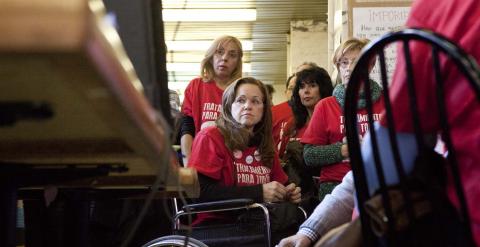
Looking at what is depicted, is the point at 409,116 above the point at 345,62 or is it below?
below

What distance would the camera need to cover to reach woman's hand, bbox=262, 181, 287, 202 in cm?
277

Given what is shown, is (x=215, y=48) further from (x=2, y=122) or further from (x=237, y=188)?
(x=2, y=122)

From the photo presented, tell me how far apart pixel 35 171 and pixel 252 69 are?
560 inches

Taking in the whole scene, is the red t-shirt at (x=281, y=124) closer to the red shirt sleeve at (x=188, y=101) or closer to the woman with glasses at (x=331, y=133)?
the red shirt sleeve at (x=188, y=101)

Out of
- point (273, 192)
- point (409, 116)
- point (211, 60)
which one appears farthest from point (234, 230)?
point (409, 116)

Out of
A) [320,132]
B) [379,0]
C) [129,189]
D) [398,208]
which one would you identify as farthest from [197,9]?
[398,208]

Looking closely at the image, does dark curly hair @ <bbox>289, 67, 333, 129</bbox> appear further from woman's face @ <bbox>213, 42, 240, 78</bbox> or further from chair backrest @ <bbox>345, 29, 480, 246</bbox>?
chair backrest @ <bbox>345, 29, 480, 246</bbox>

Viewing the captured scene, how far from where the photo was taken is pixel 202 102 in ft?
11.4

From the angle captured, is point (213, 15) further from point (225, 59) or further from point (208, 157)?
point (208, 157)

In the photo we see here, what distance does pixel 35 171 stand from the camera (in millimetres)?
1103

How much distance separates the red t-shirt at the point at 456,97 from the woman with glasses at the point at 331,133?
1.97m

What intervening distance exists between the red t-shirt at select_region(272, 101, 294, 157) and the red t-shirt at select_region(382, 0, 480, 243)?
2663 millimetres

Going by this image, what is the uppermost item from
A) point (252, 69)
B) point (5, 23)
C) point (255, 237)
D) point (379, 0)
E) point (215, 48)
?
point (252, 69)

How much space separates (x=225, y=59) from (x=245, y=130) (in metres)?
0.60
